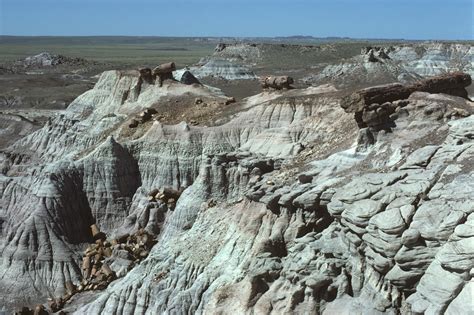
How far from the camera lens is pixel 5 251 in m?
33.6

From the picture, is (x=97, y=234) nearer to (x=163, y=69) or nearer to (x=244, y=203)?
(x=244, y=203)

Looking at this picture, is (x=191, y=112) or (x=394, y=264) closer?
(x=394, y=264)

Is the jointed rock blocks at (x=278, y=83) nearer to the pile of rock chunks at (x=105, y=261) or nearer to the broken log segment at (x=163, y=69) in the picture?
the broken log segment at (x=163, y=69)

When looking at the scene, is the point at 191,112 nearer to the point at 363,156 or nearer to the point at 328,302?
the point at 363,156

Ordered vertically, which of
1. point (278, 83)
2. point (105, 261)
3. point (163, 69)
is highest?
point (163, 69)

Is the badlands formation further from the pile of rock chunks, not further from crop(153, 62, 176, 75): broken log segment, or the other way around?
crop(153, 62, 176, 75): broken log segment

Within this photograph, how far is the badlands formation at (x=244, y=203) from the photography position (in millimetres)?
18406

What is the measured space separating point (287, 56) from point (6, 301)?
148235mm

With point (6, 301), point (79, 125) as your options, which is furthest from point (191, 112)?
point (6, 301)

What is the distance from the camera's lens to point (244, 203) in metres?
25.8

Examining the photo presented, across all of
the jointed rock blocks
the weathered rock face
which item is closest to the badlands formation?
the weathered rock face

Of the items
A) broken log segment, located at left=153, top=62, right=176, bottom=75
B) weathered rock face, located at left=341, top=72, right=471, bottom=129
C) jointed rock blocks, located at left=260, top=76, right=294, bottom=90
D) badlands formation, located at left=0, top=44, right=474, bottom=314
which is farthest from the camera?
broken log segment, located at left=153, top=62, right=176, bottom=75

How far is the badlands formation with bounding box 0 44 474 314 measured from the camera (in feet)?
60.4

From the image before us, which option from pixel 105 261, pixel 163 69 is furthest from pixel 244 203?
pixel 163 69
